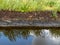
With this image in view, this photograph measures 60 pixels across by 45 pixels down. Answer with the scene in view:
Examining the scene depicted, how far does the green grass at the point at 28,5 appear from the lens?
9580mm

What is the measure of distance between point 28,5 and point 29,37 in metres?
2.60

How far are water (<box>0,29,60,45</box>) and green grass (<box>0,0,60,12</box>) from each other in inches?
69.6

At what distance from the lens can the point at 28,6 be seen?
975 cm

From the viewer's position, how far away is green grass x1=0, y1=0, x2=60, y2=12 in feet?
31.4

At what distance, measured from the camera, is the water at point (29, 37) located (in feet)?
22.7

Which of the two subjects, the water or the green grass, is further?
the green grass

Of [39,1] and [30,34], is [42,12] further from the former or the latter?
[30,34]

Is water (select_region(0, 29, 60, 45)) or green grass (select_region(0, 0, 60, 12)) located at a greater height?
green grass (select_region(0, 0, 60, 12))

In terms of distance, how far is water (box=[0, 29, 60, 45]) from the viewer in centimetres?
691

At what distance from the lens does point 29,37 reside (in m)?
7.43

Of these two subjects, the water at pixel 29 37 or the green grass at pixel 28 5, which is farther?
the green grass at pixel 28 5

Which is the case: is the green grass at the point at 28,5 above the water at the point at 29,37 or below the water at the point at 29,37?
above

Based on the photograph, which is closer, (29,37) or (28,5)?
(29,37)

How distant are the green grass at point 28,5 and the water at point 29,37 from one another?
177 centimetres
